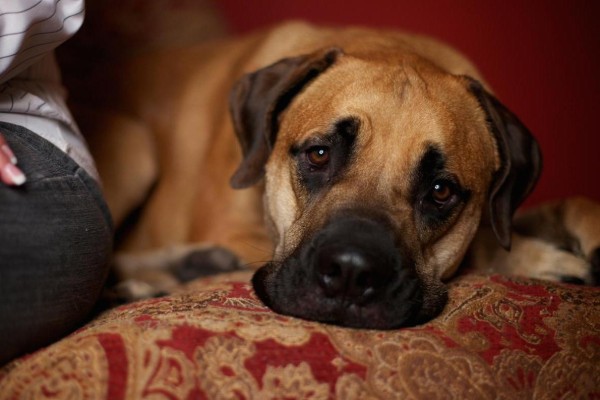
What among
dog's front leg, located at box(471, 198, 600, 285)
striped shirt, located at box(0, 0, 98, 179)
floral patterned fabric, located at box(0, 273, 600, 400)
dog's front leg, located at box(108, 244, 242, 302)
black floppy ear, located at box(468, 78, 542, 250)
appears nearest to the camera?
floral patterned fabric, located at box(0, 273, 600, 400)

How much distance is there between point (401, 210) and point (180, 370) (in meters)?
0.78

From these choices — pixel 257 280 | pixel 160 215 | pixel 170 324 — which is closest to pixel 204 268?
pixel 160 215

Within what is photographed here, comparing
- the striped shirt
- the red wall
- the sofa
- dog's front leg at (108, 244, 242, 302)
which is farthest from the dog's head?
the red wall

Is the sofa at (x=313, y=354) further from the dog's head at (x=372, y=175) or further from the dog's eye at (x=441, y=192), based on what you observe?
the dog's eye at (x=441, y=192)

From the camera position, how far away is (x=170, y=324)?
1440 mm

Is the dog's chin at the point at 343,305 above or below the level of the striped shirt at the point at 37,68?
below

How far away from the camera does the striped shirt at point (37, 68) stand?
5.09ft

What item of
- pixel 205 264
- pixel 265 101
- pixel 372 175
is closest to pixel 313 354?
pixel 372 175

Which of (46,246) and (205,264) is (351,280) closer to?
(46,246)

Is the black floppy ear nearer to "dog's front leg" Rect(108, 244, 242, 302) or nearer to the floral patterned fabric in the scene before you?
the floral patterned fabric

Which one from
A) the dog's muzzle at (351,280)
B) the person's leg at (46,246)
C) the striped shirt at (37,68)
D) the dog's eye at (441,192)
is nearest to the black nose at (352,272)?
the dog's muzzle at (351,280)

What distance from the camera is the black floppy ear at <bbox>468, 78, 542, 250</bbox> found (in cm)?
212

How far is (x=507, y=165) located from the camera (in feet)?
6.93

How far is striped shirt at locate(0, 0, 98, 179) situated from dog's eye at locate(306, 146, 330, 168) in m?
0.60
